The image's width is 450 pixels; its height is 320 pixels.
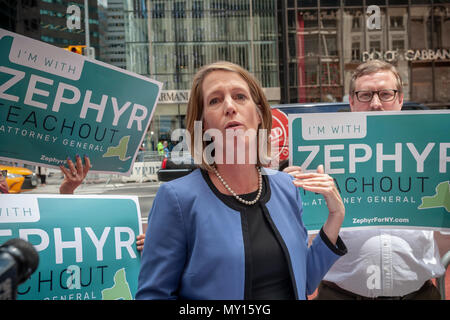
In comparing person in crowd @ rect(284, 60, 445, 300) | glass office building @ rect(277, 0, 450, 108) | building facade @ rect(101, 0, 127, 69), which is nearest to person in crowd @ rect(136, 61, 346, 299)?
person in crowd @ rect(284, 60, 445, 300)

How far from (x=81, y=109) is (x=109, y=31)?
1.98 metres

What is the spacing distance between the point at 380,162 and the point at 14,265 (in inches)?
56.5

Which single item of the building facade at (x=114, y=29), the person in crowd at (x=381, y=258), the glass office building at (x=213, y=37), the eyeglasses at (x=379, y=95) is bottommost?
the person in crowd at (x=381, y=258)

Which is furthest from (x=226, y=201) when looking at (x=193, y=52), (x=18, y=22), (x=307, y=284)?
(x=193, y=52)

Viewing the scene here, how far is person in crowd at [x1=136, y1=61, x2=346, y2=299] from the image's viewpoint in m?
0.99

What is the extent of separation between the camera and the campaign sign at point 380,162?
1581 mm

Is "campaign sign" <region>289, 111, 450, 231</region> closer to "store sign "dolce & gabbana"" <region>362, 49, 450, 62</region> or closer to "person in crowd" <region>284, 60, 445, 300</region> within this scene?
"person in crowd" <region>284, 60, 445, 300</region>

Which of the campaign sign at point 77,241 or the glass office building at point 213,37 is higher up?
the glass office building at point 213,37

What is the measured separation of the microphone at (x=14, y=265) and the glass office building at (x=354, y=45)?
64.9 ft

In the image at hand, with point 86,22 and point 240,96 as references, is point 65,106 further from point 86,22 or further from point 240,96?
point 86,22

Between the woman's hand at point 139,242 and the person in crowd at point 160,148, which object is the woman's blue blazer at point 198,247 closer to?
the woman's hand at point 139,242

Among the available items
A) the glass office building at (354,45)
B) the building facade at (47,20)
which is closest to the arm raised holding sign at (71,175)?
the building facade at (47,20)
